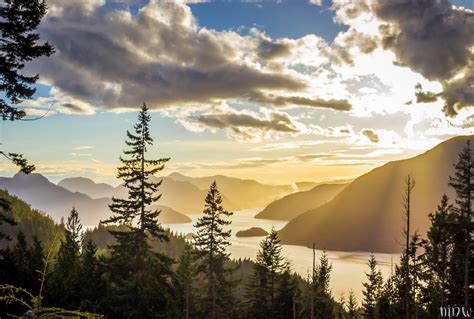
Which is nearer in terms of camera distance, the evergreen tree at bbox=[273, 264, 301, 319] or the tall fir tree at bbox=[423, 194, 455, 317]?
Result: the tall fir tree at bbox=[423, 194, 455, 317]

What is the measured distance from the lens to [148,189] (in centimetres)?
3256

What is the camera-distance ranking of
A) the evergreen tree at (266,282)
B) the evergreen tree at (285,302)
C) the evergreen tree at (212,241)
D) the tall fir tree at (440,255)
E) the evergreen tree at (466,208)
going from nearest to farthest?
1. the evergreen tree at (466,208)
2. the tall fir tree at (440,255)
3. the evergreen tree at (212,241)
4. the evergreen tree at (266,282)
5. the evergreen tree at (285,302)

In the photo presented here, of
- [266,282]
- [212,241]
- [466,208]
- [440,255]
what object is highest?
[466,208]

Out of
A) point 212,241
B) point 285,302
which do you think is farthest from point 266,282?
point 212,241

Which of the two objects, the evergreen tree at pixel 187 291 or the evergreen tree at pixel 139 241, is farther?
the evergreen tree at pixel 187 291

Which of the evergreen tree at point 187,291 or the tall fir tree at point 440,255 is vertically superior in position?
the tall fir tree at point 440,255

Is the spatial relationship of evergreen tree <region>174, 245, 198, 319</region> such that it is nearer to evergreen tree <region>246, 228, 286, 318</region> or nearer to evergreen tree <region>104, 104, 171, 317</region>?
evergreen tree <region>246, 228, 286, 318</region>

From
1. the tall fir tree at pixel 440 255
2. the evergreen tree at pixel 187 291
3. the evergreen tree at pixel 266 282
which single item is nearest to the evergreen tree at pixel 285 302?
the evergreen tree at pixel 266 282

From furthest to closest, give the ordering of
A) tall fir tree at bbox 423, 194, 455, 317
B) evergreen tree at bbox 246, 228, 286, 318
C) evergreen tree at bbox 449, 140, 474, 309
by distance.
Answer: evergreen tree at bbox 246, 228, 286, 318, tall fir tree at bbox 423, 194, 455, 317, evergreen tree at bbox 449, 140, 474, 309

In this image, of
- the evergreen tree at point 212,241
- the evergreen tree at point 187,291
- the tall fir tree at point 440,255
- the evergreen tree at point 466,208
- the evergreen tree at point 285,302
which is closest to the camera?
the evergreen tree at point 466,208

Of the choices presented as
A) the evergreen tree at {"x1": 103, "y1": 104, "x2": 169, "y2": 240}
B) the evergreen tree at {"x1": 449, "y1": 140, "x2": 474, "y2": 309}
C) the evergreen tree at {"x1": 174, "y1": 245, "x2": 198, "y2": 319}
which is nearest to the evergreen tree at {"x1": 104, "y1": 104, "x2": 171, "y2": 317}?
the evergreen tree at {"x1": 103, "y1": 104, "x2": 169, "y2": 240}

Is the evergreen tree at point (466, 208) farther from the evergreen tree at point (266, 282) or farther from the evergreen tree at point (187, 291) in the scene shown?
the evergreen tree at point (187, 291)

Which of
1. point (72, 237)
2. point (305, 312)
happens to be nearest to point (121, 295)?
point (305, 312)

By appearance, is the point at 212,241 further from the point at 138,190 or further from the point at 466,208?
the point at 466,208
